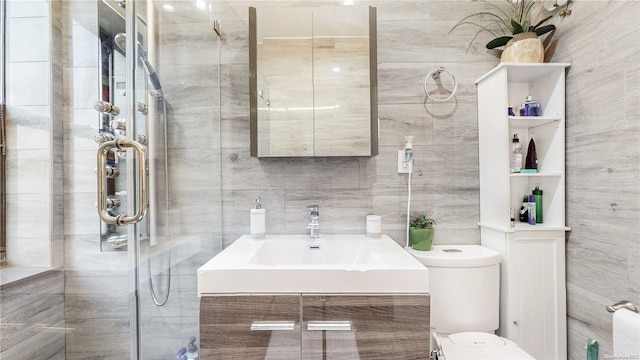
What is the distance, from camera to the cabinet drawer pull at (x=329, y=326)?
879 millimetres

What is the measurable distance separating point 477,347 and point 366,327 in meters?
0.56

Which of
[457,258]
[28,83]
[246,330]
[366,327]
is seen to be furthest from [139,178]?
[457,258]

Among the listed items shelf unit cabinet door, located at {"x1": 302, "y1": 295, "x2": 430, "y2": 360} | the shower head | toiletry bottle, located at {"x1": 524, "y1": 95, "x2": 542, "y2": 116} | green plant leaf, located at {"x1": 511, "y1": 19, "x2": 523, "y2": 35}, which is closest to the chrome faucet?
shelf unit cabinet door, located at {"x1": 302, "y1": 295, "x2": 430, "y2": 360}

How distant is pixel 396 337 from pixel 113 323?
4.67ft

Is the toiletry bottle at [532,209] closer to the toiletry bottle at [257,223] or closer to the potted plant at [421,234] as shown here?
the potted plant at [421,234]

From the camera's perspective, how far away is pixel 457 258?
123 cm

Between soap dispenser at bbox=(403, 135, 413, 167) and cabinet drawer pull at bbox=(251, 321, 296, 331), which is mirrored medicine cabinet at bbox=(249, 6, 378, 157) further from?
cabinet drawer pull at bbox=(251, 321, 296, 331)

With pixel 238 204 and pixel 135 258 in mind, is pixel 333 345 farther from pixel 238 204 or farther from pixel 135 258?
pixel 238 204

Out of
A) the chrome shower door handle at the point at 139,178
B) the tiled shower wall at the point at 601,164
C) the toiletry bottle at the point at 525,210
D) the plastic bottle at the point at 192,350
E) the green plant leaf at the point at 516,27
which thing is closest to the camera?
the chrome shower door handle at the point at 139,178

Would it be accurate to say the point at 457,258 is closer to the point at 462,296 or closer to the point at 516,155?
the point at 462,296

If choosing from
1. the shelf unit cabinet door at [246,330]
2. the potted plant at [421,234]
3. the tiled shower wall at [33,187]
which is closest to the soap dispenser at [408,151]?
the potted plant at [421,234]

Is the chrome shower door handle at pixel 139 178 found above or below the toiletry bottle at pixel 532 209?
above

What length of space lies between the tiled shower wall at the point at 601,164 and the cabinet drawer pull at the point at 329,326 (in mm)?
1068

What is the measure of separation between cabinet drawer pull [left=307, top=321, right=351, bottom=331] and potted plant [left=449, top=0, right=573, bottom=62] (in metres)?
1.37
